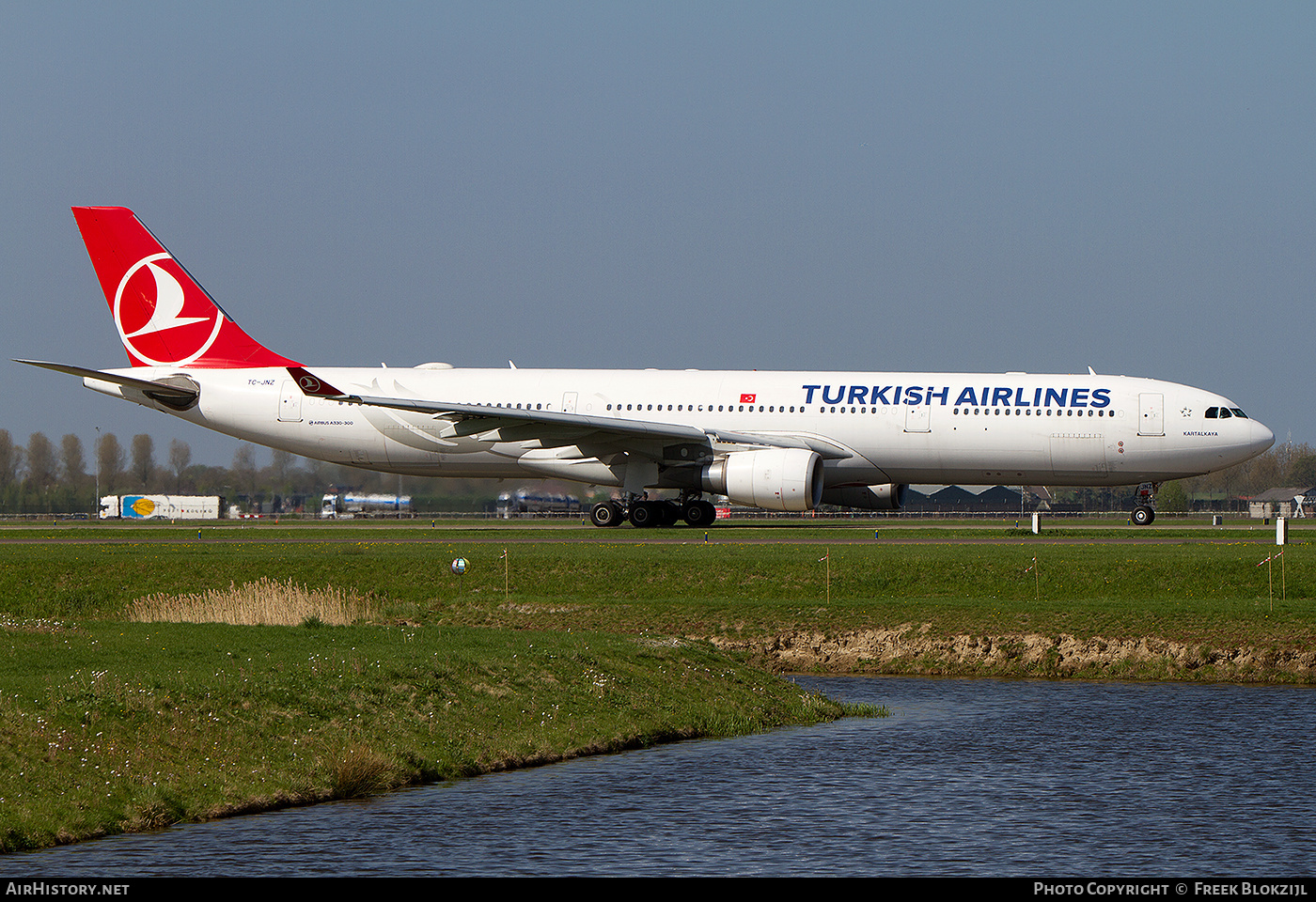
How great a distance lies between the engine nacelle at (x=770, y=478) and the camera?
119 ft

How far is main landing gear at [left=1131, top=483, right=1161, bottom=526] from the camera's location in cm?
4175

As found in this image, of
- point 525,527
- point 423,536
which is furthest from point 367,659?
point 525,527

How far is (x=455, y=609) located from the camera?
26.4 metres

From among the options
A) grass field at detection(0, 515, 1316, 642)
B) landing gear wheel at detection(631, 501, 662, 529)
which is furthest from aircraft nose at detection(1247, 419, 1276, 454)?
landing gear wheel at detection(631, 501, 662, 529)

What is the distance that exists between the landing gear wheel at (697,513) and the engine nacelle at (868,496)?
3458 mm

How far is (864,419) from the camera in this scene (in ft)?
128

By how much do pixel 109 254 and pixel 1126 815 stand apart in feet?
128

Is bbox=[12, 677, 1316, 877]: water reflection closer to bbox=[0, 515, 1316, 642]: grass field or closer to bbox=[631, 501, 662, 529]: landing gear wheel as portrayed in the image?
bbox=[0, 515, 1316, 642]: grass field

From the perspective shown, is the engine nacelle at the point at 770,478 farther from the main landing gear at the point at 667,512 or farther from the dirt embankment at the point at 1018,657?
the dirt embankment at the point at 1018,657

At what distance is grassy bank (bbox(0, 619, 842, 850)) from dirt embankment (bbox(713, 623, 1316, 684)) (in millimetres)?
2848

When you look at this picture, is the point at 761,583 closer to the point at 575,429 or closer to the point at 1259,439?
the point at 575,429

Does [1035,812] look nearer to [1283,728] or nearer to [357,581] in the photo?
[1283,728]

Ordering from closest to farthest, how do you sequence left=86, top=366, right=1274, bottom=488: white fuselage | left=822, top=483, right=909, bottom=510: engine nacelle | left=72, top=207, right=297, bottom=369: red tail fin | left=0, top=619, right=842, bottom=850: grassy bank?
left=0, top=619, right=842, bottom=850: grassy bank < left=86, top=366, right=1274, bottom=488: white fuselage < left=822, top=483, right=909, bottom=510: engine nacelle < left=72, top=207, right=297, bottom=369: red tail fin

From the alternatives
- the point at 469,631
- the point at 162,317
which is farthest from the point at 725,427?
the point at 469,631
